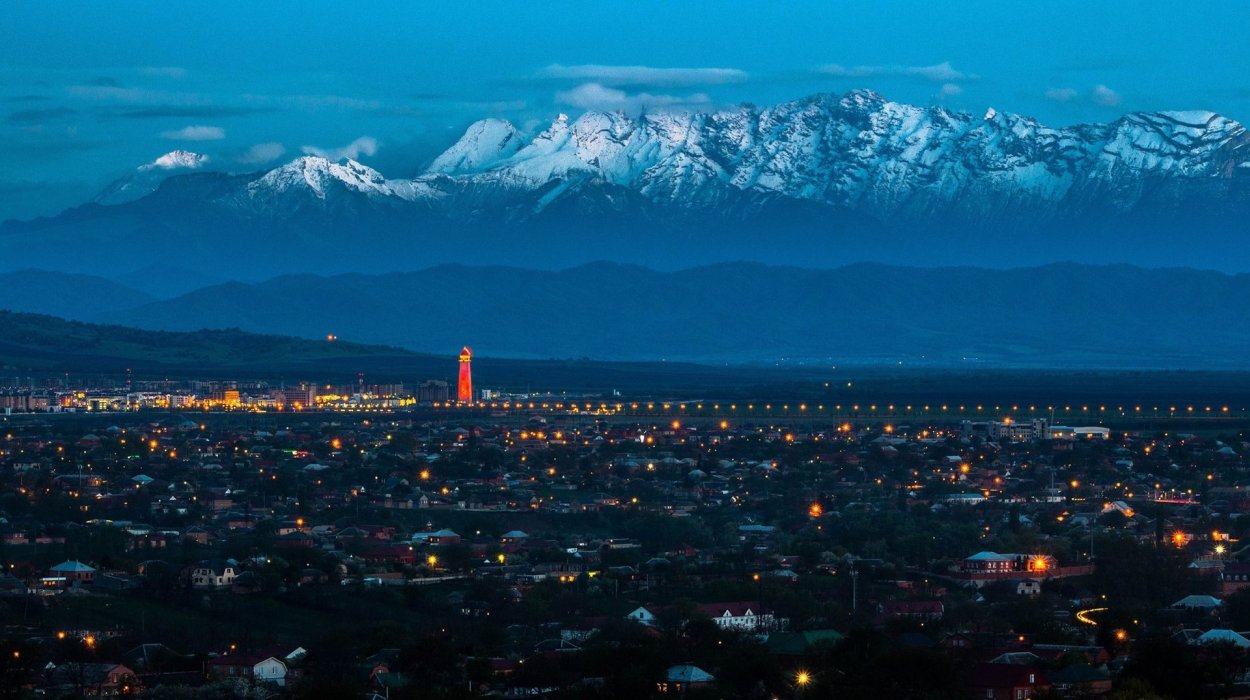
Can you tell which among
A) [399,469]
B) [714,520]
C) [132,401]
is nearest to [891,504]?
[714,520]

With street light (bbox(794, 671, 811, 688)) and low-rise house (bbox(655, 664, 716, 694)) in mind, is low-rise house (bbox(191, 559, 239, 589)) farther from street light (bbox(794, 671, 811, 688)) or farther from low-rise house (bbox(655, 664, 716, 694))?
street light (bbox(794, 671, 811, 688))

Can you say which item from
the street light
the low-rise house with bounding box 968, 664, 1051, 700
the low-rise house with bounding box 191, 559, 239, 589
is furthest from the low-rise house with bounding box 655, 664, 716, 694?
the low-rise house with bounding box 191, 559, 239, 589

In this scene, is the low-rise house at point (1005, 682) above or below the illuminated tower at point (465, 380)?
below

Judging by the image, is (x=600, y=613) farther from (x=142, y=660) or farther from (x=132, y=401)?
Answer: (x=132, y=401)

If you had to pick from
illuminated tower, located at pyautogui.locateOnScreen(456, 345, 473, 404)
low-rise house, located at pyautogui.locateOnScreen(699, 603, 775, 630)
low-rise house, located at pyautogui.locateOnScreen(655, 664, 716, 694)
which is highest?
illuminated tower, located at pyautogui.locateOnScreen(456, 345, 473, 404)

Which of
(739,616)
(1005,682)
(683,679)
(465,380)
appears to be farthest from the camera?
(465,380)

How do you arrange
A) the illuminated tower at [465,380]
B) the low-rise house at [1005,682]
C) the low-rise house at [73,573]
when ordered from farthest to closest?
the illuminated tower at [465,380]
the low-rise house at [73,573]
the low-rise house at [1005,682]

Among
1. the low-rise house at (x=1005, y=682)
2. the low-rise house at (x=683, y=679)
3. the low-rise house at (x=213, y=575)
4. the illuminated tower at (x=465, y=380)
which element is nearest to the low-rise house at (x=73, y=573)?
the low-rise house at (x=213, y=575)

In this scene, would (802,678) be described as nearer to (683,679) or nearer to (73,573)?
(683,679)

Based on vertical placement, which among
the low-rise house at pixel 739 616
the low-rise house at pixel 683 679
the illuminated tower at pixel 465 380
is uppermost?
the illuminated tower at pixel 465 380

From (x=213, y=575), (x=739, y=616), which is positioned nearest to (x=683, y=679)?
(x=739, y=616)

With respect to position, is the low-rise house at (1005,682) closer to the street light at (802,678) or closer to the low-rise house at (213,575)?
the street light at (802,678)
